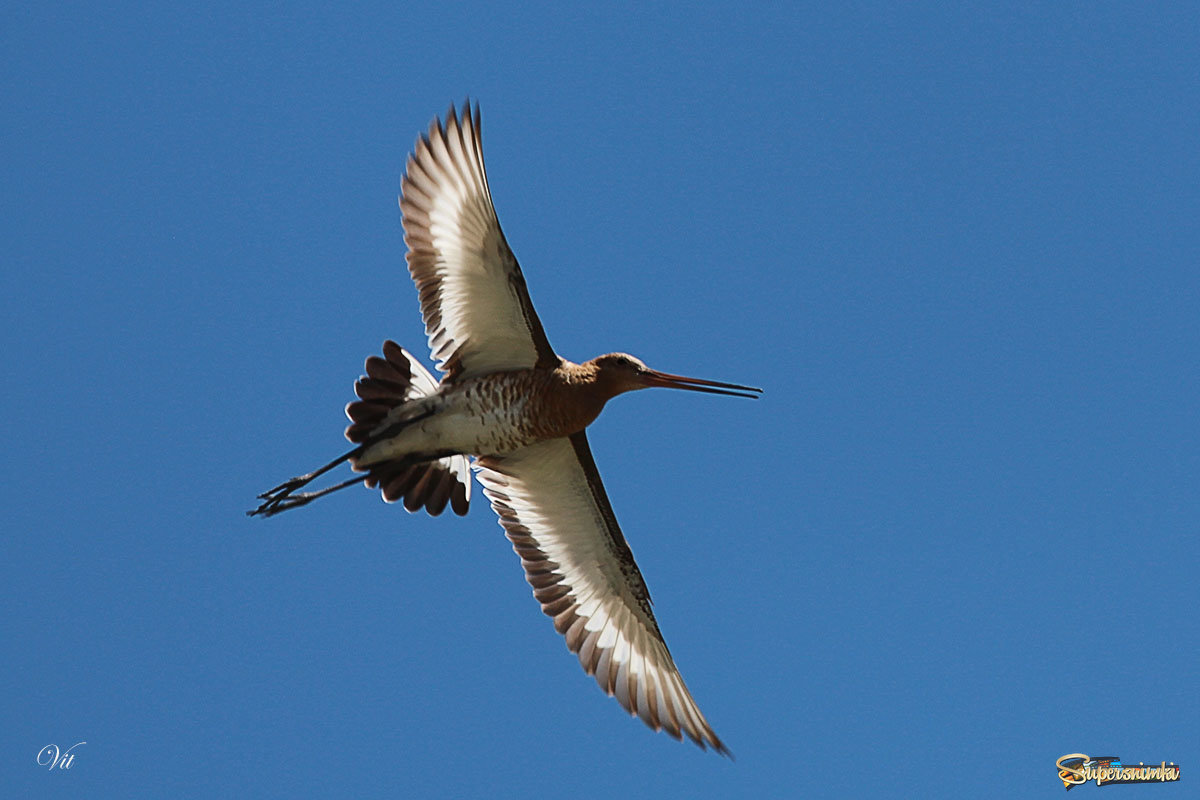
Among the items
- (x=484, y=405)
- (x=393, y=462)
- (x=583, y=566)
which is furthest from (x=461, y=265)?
(x=583, y=566)

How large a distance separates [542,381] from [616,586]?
5.71ft

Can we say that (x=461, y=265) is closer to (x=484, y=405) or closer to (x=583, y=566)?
(x=484, y=405)

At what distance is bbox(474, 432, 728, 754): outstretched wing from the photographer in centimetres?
908

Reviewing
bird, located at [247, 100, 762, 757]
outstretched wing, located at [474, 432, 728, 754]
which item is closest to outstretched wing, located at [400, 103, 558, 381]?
bird, located at [247, 100, 762, 757]

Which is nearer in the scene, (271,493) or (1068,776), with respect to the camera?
(271,493)

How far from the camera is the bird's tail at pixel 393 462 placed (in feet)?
28.1

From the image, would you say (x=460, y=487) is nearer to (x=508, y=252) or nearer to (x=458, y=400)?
(x=458, y=400)

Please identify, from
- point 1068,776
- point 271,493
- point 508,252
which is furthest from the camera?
point 1068,776

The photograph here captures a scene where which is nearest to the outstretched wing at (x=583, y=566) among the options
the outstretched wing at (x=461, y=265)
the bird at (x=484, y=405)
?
the bird at (x=484, y=405)

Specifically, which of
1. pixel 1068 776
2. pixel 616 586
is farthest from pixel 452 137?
pixel 1068 776

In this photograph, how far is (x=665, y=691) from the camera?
9.06 m

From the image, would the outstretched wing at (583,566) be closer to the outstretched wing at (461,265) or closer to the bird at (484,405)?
the bird at (484,405)

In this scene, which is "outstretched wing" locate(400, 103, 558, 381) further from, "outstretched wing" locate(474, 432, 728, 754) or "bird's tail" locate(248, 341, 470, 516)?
"outstretched wing" locate(474, 432, 728, 754)

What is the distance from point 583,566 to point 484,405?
1.57 metres
